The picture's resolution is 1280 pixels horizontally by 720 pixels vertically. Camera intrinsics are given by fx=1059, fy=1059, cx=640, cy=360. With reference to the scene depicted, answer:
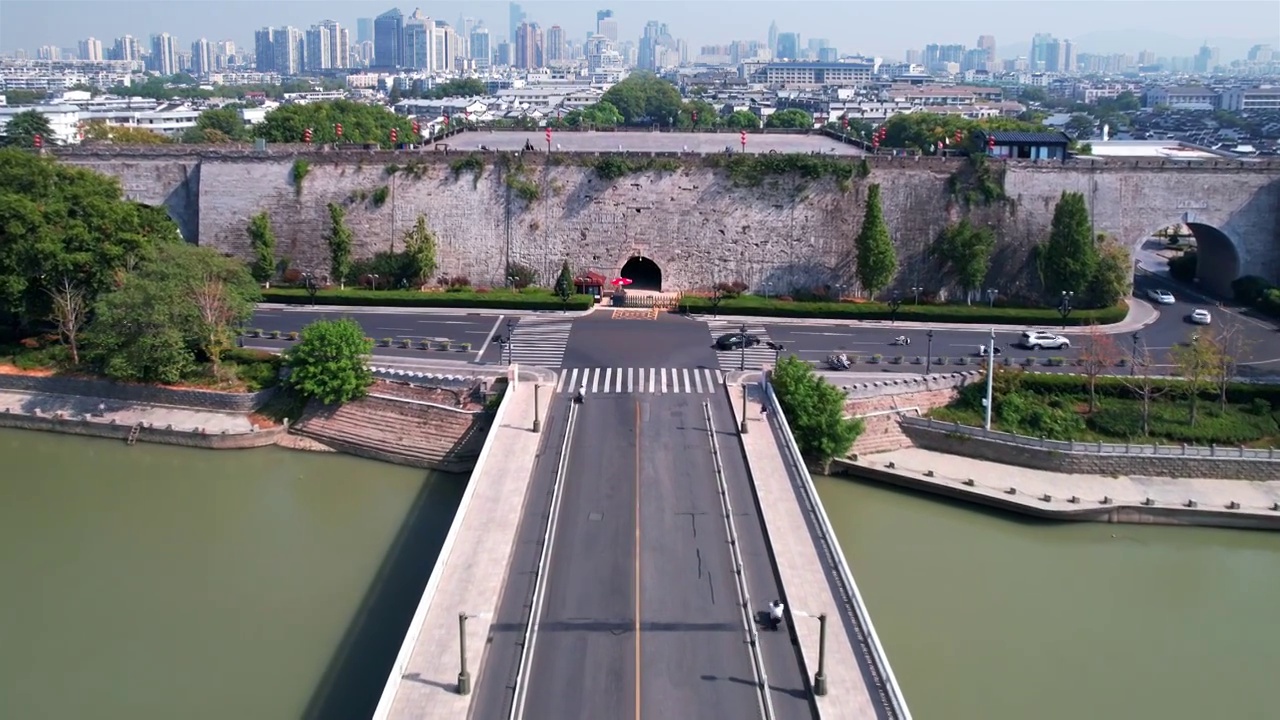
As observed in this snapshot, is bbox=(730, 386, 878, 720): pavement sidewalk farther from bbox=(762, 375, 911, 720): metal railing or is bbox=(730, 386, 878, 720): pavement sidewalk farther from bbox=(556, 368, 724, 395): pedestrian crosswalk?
bbox=(556, 368, 724, 395): pedestrian crosswalk

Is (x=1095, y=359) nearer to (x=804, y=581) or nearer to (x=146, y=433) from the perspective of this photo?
(x=804, y=581)

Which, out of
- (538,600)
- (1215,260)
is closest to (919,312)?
(1215,260)

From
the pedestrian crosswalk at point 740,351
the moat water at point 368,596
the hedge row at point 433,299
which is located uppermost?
the hedge row at point 433,299

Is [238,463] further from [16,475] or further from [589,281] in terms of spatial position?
[589,281]

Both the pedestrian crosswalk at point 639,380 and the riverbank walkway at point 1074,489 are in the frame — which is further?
the pedestrian crosswalk at point 639,380

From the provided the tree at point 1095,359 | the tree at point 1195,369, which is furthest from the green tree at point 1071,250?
the tree at point 1195,369

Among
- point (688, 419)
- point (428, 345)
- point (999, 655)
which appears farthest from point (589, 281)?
point (999, 655)

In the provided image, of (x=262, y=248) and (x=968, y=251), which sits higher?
(x=968, y=251)

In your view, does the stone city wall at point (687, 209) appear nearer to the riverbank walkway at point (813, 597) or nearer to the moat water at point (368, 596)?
the moat water at point (368, 596)
